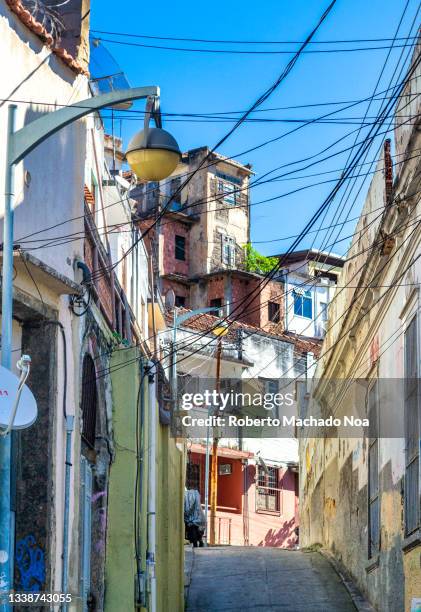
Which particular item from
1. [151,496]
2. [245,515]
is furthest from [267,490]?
[151,496]

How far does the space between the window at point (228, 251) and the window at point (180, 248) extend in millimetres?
1918

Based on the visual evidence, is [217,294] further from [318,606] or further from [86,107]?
[86,107]

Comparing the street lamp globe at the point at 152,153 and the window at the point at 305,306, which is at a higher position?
the window at the point at 305,306

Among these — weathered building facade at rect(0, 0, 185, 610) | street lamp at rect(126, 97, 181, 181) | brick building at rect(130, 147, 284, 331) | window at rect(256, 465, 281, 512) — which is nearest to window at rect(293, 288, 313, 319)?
brick building at rect(130, 147, 284, 331)

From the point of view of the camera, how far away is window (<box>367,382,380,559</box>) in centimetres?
1759

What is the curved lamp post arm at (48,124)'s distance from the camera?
30.3 feet

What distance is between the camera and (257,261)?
58.3 m

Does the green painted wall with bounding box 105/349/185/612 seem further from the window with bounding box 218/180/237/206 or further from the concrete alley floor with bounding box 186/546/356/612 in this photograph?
the window with bounding box 218/180/237/206

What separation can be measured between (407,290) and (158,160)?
512cm

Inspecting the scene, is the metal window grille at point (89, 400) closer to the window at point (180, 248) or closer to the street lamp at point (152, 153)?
the street lamp at point (152, 153)

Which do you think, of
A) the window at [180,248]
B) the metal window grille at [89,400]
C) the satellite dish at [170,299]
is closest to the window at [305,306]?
the window at [180,248]

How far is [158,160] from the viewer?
10.8 meters

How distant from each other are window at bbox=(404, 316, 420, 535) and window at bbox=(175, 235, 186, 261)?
42851mm

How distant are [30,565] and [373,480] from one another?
8.06 m
